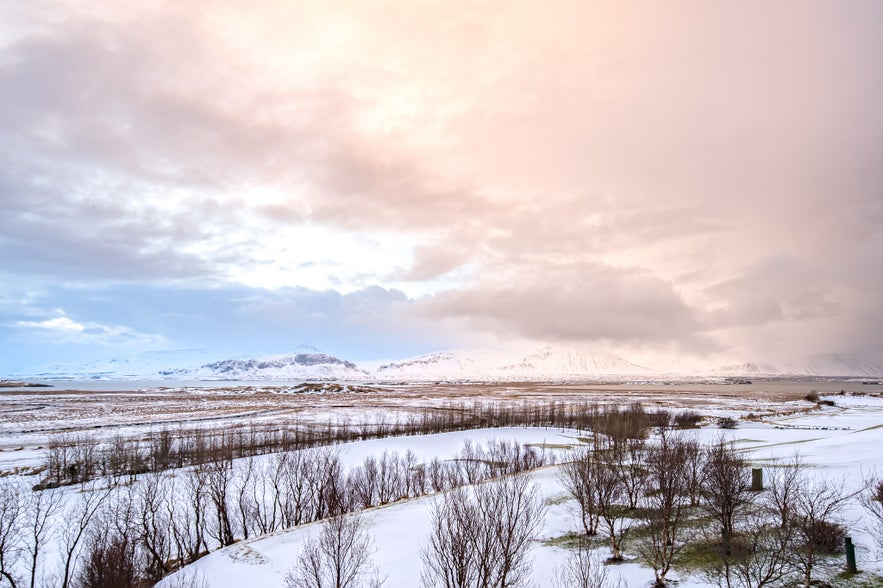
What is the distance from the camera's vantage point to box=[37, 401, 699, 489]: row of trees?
5450cm

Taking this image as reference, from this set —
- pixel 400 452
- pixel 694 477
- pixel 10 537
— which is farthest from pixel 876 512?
pixel 10 537

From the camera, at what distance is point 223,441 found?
5481 centimetres

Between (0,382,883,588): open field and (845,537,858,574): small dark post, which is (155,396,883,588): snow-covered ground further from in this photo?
(845,537,858,574): small dark post

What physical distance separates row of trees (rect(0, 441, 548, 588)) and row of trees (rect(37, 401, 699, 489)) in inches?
128

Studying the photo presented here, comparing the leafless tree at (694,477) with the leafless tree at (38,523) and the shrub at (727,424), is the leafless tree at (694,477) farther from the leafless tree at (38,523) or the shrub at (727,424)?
the shrub at (727,424)

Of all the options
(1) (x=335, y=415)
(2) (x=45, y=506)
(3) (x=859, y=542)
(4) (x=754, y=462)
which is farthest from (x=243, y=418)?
(3) (x=859, y=542)

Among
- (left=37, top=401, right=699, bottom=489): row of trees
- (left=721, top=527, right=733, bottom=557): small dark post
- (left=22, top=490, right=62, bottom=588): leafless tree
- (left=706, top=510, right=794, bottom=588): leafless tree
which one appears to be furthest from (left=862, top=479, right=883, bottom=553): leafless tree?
(left=22, top=490, right=62, bottom=588): leafless tree

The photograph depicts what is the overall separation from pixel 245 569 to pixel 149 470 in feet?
108

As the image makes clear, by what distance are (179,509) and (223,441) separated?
37.6 ft

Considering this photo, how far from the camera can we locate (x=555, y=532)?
3284cm

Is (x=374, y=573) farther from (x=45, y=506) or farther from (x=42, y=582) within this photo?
(x=45, y=506)

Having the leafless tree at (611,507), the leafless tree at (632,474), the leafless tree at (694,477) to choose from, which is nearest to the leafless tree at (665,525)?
the leafless tree at (694,477)

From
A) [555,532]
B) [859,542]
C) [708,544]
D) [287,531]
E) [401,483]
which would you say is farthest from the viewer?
[401,483]

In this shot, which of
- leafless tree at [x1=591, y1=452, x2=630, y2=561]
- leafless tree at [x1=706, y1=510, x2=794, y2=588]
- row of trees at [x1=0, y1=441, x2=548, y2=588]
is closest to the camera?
leafless tree at [x1=706, y1=510, x2=794, y2=588]
